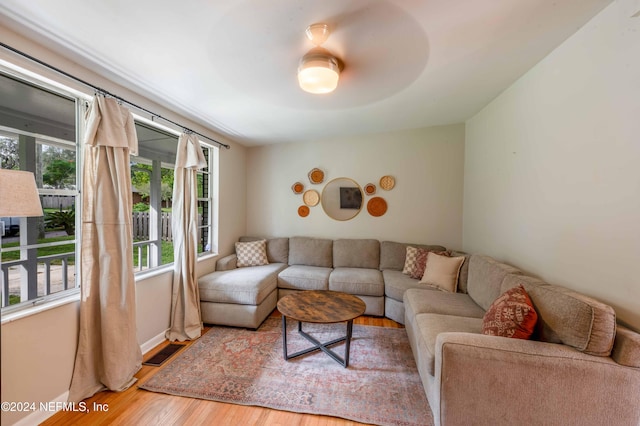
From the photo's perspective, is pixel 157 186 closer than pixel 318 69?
No

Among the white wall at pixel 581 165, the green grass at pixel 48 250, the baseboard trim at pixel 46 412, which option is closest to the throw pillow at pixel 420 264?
the white wall at pixel 581 165

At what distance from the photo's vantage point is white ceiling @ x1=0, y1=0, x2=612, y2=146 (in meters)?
1.32

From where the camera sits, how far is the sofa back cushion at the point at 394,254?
132 inches

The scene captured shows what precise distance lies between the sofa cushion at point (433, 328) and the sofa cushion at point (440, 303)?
0.43 feet

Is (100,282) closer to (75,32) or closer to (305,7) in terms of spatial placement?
(75,32)

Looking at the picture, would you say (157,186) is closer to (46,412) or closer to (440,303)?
(46,412)

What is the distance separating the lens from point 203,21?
55.3 inches

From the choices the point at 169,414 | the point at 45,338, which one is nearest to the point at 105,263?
the point at 45,338

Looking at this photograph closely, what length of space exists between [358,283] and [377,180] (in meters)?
1.59

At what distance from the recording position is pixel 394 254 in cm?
340

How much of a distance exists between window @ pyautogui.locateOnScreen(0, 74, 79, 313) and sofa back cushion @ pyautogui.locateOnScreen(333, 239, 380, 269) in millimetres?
2747

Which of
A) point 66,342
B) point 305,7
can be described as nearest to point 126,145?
point 66,342

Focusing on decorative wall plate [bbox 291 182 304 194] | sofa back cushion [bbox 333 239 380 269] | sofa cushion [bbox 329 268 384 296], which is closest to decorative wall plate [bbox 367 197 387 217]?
sofa back cushion [bbox 333 239 380 269]

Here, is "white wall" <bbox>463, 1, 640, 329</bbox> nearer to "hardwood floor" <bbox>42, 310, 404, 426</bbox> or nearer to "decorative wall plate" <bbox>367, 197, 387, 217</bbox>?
"decorative wall plate" <bbox>367, 197, 387, 217</bbox>
